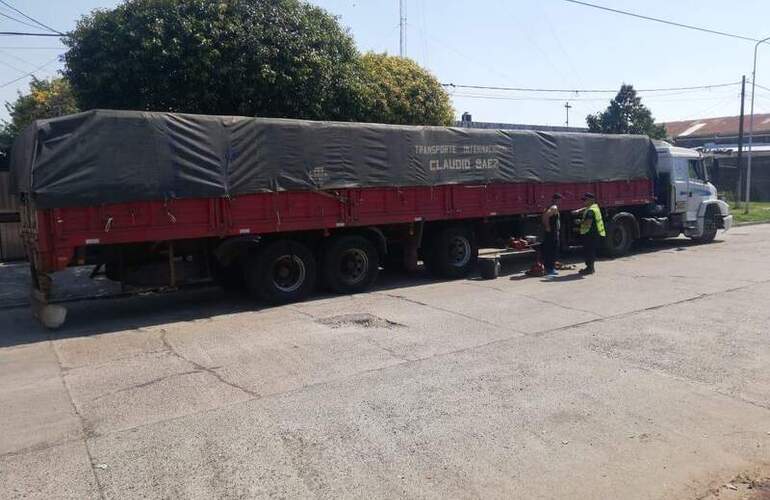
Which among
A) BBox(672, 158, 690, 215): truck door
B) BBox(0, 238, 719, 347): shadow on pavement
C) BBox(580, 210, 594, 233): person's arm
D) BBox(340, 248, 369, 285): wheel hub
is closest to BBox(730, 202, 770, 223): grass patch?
BBox(672, 158, 690, 215): truck door

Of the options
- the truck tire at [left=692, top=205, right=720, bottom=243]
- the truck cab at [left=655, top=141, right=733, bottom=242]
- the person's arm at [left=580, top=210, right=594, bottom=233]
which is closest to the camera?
the person's arm at [left=580, top=210, right=594, bottom=233]

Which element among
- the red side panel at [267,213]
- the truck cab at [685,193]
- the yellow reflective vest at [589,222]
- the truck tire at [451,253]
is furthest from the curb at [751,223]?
the truck tire at [451,253]

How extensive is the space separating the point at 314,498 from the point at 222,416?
67.8 inches

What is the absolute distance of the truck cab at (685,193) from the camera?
1788 centimetres

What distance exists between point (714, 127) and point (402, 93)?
172 ft

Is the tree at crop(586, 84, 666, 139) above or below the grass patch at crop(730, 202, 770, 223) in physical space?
above

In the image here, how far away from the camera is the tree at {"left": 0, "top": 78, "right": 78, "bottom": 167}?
31013 millimetres

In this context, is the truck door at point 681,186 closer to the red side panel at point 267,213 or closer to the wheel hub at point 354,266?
the red side panel at point 267,213

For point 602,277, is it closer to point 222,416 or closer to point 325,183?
point 325,183

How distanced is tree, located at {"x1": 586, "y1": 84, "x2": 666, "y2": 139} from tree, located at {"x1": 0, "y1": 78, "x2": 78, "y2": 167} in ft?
102

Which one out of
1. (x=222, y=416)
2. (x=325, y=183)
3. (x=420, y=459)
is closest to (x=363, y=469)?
(x=420, y=459)

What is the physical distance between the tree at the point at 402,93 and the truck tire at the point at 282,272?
5688 mm

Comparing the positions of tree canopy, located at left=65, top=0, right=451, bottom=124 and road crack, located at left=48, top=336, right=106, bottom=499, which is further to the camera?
tree canopy, located at left=65, top=0, right=451, bottom=124

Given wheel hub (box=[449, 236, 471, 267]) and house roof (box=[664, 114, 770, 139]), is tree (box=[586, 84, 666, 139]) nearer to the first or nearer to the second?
house roof (box=[664, 114, 770, 139])
